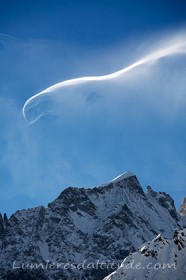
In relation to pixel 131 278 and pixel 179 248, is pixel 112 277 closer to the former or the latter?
pixel 131 278

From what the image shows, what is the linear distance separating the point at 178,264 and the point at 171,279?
5.59 meters

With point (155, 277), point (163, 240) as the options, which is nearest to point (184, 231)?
point (163, 240)

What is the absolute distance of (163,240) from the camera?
15338 cm

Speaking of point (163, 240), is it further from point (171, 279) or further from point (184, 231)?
point (171, 279)

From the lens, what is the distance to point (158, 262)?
475ft

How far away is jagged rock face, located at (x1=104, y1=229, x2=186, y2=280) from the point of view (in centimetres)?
13875

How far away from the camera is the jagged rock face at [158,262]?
13875cm

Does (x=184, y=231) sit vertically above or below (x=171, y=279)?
above

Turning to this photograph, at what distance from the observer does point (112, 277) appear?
148 m

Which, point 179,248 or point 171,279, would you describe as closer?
point 171,279

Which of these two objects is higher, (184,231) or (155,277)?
(184,231)

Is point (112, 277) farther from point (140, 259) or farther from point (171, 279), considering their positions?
point (171, 279)

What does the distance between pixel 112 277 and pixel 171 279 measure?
18.6m

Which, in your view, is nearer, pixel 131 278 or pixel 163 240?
pixel 131 278
